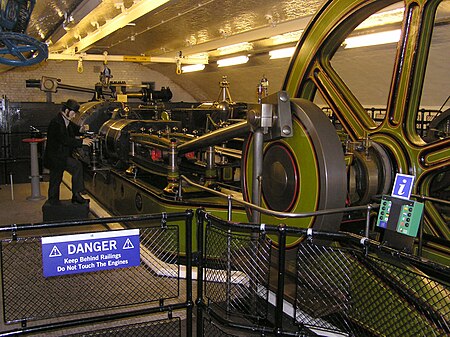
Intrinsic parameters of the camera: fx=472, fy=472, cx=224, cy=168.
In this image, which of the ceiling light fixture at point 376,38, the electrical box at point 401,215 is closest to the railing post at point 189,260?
the electrical box at point 401,215

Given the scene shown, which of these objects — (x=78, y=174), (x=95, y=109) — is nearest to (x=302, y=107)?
(x=78, y=174)

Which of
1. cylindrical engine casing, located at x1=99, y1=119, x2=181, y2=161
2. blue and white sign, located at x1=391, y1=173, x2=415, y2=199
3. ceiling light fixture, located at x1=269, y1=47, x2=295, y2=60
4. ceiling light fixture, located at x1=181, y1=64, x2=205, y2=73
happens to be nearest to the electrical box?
blue and white sign, located at x1=391, y1=173, x2=415, y2=199

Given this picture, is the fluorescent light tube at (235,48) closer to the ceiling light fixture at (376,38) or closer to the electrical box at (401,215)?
the ceiling light fixture at (376,38)

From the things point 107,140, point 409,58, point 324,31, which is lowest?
point 107,140

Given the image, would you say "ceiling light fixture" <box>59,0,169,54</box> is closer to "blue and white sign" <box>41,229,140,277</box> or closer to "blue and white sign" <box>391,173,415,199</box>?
"blue and white sign" <box>41,229,140,277</box>

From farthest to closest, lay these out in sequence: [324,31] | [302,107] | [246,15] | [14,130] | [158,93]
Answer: [158,93] → [14,130] → [246,15] → [324,31] → [302,107]

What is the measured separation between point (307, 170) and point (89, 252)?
1.21 metres

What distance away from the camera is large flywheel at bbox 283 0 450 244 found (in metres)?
2.57

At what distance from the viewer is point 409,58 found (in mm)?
2641

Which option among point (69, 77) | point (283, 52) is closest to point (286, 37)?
point (283, 52)

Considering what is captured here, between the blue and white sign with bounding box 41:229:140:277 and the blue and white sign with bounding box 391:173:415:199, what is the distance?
125 centimetres

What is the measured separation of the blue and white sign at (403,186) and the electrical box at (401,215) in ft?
0.08

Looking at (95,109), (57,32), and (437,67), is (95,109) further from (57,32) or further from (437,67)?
(437,67)

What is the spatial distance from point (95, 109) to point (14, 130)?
7.84ft
